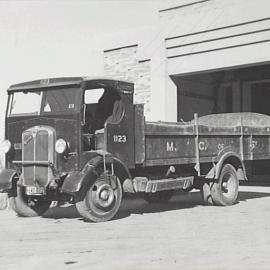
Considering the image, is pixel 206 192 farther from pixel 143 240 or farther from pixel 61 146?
pixel 143 240

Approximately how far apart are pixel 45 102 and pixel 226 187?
14.9ft

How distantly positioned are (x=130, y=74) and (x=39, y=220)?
30.0 feet

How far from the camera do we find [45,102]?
9719mm

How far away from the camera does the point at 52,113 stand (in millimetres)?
9508

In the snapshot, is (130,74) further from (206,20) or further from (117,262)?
(117,262)

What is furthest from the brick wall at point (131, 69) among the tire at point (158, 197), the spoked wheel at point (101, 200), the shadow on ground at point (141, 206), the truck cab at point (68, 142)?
the spoked wheel at point (101, 200)

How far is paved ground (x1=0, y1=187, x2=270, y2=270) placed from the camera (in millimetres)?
6082

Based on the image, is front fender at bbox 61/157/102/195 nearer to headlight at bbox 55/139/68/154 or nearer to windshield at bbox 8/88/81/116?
headlight at bbox 55/139/68/154

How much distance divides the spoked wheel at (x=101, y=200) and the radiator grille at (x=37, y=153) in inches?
29.5

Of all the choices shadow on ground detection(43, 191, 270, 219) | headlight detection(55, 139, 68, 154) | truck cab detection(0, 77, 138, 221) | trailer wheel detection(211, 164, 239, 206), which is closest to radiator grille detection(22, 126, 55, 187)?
truck cab detection(0, 77, 138, 221)

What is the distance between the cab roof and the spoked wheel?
1582mm

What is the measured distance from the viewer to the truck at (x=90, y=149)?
916cm

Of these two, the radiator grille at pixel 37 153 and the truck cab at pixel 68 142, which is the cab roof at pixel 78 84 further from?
the radiator grille at pixel 37 153

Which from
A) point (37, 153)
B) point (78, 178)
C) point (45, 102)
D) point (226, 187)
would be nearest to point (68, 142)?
point (37, 153)
